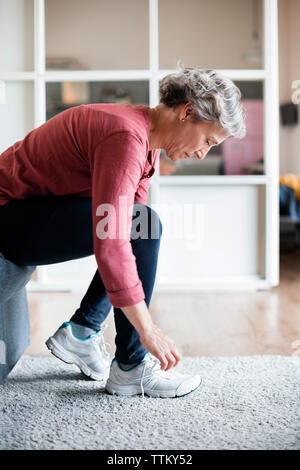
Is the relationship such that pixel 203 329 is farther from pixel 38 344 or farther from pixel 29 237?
pixel 29 237

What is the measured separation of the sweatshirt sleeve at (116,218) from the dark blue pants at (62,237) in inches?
7.9

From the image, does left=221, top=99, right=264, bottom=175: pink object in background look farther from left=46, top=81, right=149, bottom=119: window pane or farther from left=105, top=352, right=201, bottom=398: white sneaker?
left=105, top=352, right=201, bottom=398: white sneaker

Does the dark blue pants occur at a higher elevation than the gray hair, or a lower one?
lower

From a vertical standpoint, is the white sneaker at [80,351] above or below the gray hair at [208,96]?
below

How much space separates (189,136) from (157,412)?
0.61 meters

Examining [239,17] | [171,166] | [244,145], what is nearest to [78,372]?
[171,166]

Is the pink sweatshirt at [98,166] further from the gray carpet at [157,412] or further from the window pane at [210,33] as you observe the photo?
the window pane at [210,33]

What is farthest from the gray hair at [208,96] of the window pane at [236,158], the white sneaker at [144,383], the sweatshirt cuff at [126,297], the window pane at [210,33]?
the window pane at [210,33]

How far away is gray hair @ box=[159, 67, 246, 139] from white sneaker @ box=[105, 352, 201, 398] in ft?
1.89

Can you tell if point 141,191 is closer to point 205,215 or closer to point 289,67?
point 205,215

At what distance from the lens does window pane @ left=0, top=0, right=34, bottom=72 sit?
2623mm

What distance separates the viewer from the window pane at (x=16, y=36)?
8.61 feet

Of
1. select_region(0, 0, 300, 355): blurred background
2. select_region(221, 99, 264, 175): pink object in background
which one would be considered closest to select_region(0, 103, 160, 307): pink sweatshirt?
select_region(0, 0, 300, 355): blurred background

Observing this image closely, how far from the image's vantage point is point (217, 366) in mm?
1406
